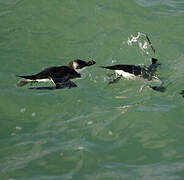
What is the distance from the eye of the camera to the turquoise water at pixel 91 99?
237 inches

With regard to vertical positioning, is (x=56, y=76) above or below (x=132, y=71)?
below

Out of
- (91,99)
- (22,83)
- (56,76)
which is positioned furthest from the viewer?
(22,83)

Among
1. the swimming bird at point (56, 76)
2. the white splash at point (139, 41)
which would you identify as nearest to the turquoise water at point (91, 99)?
the white splash at point (139, 41)

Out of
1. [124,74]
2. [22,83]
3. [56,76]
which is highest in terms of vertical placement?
[124,74]

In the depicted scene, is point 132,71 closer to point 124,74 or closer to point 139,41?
point 124,74

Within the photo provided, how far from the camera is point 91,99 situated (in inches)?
299

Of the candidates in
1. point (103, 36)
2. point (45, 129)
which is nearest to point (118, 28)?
point (103, 36)

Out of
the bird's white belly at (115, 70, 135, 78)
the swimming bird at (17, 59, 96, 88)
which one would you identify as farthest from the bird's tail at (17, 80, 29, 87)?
the bird's white belly at (115, 70, 135, 78)

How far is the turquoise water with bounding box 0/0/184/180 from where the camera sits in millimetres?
6031

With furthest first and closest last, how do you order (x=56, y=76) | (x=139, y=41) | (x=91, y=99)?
(x=139, y=41) < (x=56, y=76) < (x=91, y=99)

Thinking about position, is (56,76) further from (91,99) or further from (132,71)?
(132,71)

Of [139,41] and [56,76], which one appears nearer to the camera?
[56,76]

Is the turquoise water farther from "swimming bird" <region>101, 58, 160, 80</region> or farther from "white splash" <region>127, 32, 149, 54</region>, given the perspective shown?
"swimming bird" <region>101, 58, 160, 80</region>

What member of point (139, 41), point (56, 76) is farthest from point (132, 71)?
point (139, 41)
